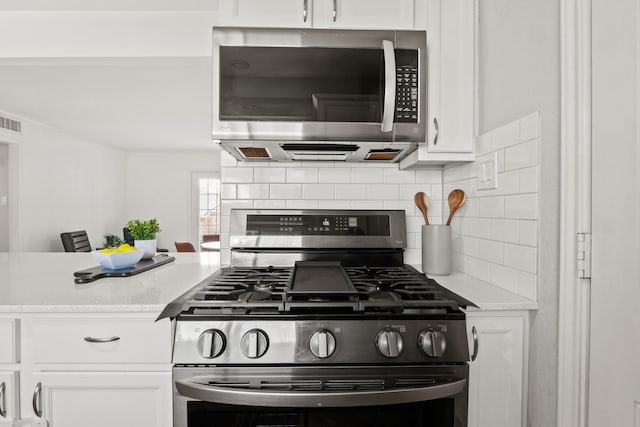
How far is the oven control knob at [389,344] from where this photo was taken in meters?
1.09

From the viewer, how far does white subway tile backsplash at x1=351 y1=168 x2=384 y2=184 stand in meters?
1.90

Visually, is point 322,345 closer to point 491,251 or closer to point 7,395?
point 491,251

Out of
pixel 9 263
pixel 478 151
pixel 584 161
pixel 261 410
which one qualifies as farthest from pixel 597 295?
pixel 9 263

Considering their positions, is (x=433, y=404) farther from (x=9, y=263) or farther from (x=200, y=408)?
(x=9, y=263)

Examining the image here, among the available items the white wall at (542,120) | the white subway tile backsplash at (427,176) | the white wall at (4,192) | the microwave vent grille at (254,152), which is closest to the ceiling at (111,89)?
the white wall at (4,192)

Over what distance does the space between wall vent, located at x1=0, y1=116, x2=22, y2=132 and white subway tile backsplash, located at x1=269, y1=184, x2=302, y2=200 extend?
5.14 metres

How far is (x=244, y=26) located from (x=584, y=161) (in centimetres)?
→ 127

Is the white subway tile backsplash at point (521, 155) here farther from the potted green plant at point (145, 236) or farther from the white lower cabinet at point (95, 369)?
the potted green plant at point (145, 236)

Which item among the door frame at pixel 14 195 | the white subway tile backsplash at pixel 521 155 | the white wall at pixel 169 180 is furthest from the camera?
the white wall at pixel 169 180

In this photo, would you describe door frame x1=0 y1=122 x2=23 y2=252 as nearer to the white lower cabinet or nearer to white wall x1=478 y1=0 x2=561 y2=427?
the white lower cabinet

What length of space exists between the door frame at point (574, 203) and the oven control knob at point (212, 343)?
3.15 ft

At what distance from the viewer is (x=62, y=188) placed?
6508 mm

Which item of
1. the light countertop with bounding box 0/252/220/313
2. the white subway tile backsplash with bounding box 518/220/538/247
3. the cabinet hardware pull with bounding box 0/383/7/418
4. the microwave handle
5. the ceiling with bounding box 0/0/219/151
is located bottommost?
the cabinet hardware pull with bounding box 0/383/7/418

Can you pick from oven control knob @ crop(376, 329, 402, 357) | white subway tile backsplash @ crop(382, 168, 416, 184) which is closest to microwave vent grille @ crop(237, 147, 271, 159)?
white subway tile backsplash @ crop(382, 168, 416, 184)
